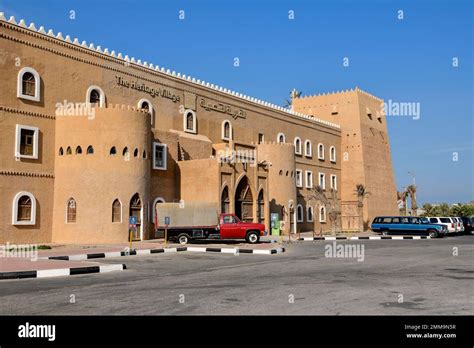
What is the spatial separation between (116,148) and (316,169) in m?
26.4

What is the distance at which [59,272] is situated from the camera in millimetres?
12633

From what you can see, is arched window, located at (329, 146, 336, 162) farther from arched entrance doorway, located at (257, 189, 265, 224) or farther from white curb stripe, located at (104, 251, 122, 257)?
white curb stripe, located at (104, 251, 122, 257)

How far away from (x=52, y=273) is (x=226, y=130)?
26296 mm

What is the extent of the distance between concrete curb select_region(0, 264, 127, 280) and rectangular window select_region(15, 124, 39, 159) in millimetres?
12477

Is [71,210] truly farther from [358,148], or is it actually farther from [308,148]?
[358,148]

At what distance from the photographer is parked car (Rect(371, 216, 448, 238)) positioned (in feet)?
108

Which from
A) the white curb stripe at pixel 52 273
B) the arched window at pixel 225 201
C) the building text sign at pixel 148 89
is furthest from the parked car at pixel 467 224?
the white curb stripe at pixel 52 273

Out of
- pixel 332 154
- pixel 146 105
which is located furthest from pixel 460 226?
pixel 146 105

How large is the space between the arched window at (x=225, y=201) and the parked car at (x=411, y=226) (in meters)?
11.2

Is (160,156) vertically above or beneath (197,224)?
above

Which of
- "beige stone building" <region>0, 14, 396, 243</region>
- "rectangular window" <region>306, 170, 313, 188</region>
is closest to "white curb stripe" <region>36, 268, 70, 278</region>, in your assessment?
"beige stone building" <region>0, 14, 396, 243</region>

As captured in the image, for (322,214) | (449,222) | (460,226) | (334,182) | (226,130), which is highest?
(226,130)
